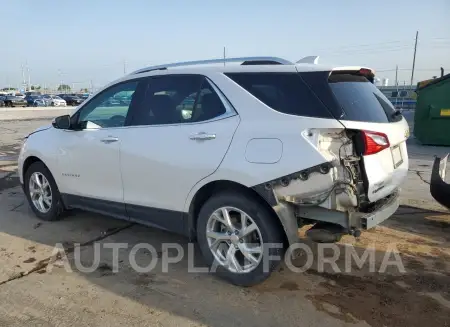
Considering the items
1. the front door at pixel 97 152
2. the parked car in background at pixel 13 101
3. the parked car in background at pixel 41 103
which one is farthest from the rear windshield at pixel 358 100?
the parked car in background at pixel 41 103

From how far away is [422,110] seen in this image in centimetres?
1153

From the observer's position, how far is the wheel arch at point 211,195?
322 cm

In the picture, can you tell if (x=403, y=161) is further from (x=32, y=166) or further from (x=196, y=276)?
(x=32, y=166)

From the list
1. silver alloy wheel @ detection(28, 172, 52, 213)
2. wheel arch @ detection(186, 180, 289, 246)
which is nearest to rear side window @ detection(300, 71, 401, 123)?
wheel arch @ detection(186, 180, 289, 246)

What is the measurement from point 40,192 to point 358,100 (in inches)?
157

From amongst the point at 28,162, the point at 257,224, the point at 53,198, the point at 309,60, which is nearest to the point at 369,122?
the point at 309,60

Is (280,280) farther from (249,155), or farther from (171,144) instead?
(171,144)

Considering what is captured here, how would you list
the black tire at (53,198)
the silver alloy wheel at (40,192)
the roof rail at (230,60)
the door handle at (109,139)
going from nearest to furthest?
the roof rail at (230,60)
the door handle at (109,139)
the black tire at (53,198)
the silver alloy wheel at (40,192)

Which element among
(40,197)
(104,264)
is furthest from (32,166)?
(104,264)

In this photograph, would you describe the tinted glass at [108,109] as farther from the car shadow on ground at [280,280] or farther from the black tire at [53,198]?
the car shadow on ground at [280,280]

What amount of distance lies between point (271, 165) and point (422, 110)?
10108 mm

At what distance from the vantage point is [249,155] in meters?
3.17

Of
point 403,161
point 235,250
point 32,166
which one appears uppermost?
point 403,161

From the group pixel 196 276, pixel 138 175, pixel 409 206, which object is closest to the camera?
pixel 196 276
